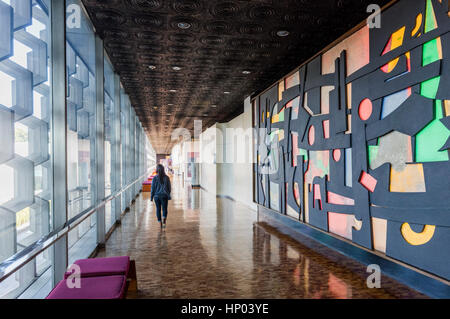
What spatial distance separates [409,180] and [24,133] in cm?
398

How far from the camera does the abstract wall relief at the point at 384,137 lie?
2889mm

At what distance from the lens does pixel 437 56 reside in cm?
288

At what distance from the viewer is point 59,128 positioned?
3.49 m

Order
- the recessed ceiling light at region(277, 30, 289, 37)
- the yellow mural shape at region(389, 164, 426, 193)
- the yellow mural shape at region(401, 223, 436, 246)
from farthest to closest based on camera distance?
1. the recessed ceiling light at region(277, 30, 289, 37)
2. the yellow mural shape at region(389, 164, 426, 193)
3. the yellow mural shape at region(401, 223, 436, 246)

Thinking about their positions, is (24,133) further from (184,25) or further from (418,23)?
(418,23)

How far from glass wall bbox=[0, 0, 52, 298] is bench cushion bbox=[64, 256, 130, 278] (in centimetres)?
59

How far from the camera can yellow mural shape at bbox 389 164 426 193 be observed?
122 inches

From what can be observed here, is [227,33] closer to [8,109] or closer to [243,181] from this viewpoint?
[8,109]

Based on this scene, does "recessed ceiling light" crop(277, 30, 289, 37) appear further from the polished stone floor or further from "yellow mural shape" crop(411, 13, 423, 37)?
the polished stone floor

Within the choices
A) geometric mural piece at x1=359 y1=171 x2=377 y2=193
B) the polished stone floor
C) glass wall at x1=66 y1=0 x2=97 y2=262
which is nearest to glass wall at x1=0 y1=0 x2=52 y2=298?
glass wall at x1=66 y1=0 x2=97 y2=262

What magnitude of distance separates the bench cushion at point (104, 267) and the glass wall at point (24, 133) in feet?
1.94

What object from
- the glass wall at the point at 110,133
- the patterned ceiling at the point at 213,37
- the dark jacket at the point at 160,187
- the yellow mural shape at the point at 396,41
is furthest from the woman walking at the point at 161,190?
the yellow mural shape at the point at 396,41

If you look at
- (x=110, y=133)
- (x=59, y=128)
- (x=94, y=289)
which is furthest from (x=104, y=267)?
(x=110, y=133)

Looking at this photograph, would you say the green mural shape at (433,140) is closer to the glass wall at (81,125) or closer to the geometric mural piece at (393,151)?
the geometric mural piece at (393,151)
